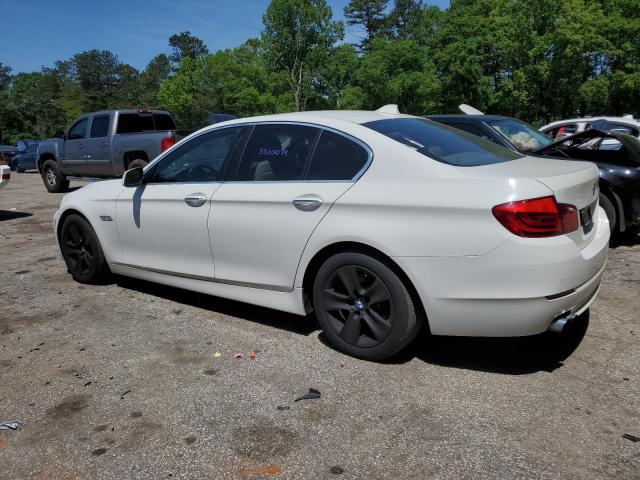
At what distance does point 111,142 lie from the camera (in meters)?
12.4

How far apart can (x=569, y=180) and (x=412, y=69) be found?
51.1 m

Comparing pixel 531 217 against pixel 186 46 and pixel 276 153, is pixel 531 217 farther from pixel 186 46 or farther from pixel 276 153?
pixel 186 46

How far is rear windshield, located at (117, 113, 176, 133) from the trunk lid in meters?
10.8

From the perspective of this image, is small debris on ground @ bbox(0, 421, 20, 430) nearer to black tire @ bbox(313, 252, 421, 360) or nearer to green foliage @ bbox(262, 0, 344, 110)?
black tire @ bbox(313, 252, 421, 360)

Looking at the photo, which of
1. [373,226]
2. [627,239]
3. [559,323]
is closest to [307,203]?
[373,226]

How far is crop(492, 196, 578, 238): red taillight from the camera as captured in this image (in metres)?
2.92

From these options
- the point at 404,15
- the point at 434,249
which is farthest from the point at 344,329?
the point at 404,15

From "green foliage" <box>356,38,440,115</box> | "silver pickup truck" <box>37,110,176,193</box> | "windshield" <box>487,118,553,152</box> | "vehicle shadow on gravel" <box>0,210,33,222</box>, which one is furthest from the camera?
"green foliage" <box>356,38,440,115</box>

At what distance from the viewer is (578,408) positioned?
2908 mm

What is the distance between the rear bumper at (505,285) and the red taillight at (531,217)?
0.05 m

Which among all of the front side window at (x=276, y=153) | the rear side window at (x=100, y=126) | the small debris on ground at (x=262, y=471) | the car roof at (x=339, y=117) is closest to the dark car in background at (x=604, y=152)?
the car roof at (x=339, y=117)

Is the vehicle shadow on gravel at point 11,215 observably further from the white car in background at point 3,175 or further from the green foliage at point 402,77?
the green foliage at point 402,77

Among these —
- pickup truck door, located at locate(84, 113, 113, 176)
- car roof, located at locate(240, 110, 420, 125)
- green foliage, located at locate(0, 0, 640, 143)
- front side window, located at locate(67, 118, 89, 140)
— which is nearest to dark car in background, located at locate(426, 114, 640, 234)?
car roof, located at locate(240, 110, 420, 125)

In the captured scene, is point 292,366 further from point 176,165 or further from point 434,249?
point 176,165
